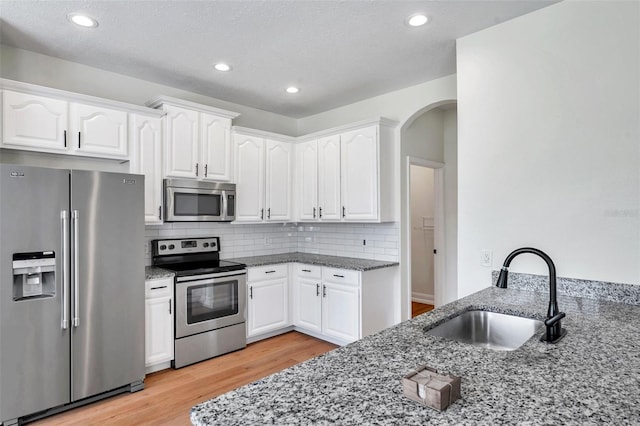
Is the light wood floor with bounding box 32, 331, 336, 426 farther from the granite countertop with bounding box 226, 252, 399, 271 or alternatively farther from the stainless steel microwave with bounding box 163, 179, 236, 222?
the stainless steel microwave with bounding box 163, 179, 236, 222

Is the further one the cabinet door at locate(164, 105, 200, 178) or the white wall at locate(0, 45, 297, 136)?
the cabinet door at locate(164, 105, 200, 178)

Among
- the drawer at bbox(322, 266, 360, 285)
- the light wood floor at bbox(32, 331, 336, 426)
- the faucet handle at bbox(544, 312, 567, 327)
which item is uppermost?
the faucet handle at bbox(544, 312, 567, 327)

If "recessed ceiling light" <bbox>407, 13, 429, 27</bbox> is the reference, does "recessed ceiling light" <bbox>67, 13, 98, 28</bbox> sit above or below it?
above

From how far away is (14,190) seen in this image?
236 centimetres

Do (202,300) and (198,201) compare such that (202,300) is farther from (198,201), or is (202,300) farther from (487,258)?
(487,258)

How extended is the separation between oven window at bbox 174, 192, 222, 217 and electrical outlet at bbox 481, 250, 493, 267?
2.54 m

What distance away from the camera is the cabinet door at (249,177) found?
4.02 m

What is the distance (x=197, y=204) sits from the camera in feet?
11.9

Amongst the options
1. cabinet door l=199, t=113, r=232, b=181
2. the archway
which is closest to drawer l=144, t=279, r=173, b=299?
cabinet door l=199, t=113, r=232, b=181

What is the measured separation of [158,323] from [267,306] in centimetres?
119

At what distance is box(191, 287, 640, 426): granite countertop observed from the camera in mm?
860

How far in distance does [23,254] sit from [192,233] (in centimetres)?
167

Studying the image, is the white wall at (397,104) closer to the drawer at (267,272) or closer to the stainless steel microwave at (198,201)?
the stainless steel microwave at (198,201)

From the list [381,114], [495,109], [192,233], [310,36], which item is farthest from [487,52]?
[192,233]
